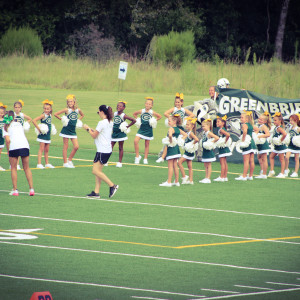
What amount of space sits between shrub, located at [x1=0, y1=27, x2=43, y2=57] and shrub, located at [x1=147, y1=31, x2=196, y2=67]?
7534mm

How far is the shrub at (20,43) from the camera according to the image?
163 ft

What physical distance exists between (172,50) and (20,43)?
1008 centimetres

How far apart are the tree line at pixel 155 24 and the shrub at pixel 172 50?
8594 mm

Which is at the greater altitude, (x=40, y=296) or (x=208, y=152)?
(x=208, y=152)

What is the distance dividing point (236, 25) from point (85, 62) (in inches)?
789

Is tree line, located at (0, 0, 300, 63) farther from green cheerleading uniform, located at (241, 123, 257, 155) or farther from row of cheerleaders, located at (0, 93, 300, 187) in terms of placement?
green cheerleading uniform, located at (241, 123, 257, 155)

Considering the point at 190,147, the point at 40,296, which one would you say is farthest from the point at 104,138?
the point at 40,296

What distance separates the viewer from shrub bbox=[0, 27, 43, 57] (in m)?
49.6

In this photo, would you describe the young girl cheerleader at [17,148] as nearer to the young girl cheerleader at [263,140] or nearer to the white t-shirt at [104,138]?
the white t-shirt at [104,138]

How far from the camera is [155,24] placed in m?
58.9

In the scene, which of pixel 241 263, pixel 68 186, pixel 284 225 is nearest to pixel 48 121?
pixel 68 186

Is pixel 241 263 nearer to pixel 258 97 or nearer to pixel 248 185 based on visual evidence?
pixel 248 185

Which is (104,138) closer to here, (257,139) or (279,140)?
(257,139)

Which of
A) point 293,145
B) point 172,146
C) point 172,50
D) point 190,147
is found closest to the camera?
point 172,146
